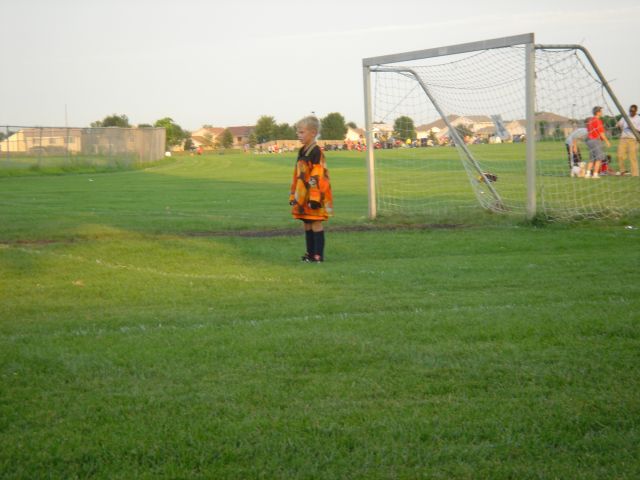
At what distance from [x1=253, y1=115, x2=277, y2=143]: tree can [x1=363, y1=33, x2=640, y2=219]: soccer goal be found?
108 meters

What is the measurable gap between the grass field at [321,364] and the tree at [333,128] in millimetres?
61319

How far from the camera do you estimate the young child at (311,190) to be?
10.9 metres

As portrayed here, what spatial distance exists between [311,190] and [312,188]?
Result: 0.03m

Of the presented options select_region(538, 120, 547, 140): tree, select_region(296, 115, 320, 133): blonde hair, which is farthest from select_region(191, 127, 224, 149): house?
select_region(296, 115, 320, 133): blonde hair

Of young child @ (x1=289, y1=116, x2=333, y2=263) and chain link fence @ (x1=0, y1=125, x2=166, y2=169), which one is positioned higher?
chain link fence @ (x1=0, y1=125, x2=166, y2=169)

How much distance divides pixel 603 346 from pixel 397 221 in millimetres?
9960

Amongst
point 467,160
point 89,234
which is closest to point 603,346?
point 89,234

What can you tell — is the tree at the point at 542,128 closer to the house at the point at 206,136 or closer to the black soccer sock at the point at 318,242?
the black soccer sock at the point at 318,242

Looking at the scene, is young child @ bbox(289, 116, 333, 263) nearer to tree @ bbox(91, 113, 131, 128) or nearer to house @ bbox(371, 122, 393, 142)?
house @ bbox(371, 122, 393, 142)

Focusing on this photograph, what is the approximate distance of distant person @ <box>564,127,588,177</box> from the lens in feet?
53.0

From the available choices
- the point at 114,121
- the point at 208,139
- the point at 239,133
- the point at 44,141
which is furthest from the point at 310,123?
the point at 239,133

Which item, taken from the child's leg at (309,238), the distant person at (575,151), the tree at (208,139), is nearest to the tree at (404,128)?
the distant person at (575,151)

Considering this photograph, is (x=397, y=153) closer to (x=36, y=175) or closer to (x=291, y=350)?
(x=291, y=350)

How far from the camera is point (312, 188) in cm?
1086
